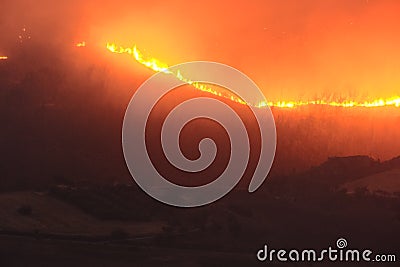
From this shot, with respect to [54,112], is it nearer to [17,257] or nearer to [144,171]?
[144,171]

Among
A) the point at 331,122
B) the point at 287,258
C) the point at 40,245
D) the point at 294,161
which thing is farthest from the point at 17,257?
the point at 331,122

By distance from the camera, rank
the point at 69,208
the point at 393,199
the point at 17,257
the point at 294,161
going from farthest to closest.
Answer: the point at 294,161 → the point at 393,199 → the point at 69,208 → the point at 17,257

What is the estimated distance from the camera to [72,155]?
85.3m

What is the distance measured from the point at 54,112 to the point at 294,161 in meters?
23.2
